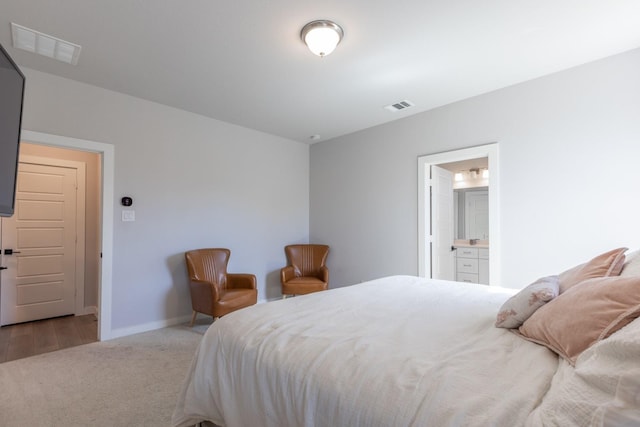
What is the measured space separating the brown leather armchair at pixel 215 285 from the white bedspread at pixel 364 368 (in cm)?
164

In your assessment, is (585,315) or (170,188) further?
(170,188)

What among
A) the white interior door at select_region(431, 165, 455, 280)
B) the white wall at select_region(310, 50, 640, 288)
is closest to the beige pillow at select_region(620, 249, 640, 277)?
the white wall at select_region(310, 50, 640, 288)

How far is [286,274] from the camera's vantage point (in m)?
4.26

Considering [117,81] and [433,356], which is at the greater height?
[117,81]

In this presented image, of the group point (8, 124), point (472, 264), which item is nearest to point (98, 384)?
point (8, 124)

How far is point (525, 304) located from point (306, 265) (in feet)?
11.5

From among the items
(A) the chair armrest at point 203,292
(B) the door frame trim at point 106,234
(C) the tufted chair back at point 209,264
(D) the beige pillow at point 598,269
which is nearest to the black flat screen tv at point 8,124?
(B) the door frame trim at point 106,234

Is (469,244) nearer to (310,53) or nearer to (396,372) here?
(310,53)

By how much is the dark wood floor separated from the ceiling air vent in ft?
13.4

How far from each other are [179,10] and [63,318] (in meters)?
4.12

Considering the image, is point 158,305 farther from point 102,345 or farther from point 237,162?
point 237,162

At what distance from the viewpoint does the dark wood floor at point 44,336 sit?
2.83 metres

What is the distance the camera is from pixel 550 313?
3.91ft

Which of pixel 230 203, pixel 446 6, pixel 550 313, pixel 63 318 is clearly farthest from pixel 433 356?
pixel 63 318
